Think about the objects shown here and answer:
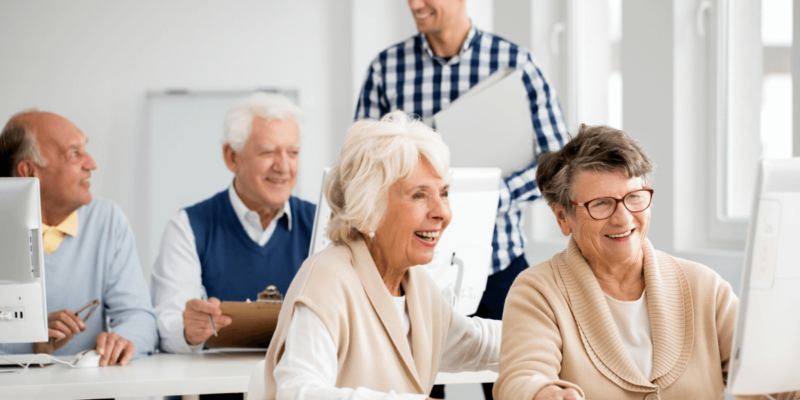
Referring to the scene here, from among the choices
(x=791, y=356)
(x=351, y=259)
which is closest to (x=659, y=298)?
(x=791, y=356)

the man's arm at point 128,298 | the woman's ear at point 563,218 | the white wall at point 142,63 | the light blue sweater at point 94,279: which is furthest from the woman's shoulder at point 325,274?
the white wall at point 142,63

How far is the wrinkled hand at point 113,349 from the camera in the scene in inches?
68.3

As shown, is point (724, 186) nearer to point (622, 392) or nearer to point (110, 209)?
point (622, 392)

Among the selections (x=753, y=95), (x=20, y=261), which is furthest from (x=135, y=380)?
(x=753, y=95)

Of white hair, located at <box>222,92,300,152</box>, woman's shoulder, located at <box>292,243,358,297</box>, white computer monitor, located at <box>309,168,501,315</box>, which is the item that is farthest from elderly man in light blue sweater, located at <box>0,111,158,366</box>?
woman's shoulder, located at <box>292,243,358,297</box>

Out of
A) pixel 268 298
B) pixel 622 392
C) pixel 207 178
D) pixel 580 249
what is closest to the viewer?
pixel 622 392

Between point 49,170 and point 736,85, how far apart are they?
241 centimetres

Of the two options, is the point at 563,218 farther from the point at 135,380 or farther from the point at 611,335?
the point at 135,380

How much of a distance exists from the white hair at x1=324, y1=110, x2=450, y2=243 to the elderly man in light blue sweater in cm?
96

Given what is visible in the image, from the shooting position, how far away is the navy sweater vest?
7.38 ft

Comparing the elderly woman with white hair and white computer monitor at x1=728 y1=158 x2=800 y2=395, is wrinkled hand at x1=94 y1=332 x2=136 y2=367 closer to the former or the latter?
the elderly woman with white hair

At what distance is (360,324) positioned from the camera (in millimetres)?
1215

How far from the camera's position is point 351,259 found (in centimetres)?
130

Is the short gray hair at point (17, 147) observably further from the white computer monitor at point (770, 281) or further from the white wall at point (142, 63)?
the white wall at point (142, 63)
